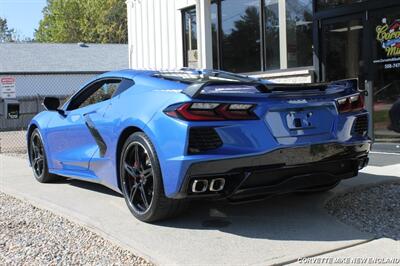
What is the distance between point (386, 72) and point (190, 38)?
19.0 feet

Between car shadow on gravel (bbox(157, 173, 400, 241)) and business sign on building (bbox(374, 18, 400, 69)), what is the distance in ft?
11.3

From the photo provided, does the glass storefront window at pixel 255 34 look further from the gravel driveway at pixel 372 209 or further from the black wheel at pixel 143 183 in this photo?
the black wheel at pixel 143 183

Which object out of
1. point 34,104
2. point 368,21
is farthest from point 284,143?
point 34,104

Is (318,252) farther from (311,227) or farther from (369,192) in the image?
(369,192)

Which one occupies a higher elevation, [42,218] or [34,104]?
[34,104]

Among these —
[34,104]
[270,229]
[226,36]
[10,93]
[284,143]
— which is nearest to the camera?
[284,143]

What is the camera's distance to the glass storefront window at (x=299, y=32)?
995 centimetres

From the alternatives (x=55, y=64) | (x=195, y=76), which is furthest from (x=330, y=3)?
(x=55, y=64)

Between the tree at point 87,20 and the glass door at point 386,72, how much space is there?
1863 inches

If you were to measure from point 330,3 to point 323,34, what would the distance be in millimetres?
547

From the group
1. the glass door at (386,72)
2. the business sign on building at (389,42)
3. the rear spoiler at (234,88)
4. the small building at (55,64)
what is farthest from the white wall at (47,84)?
the rear spoiler at (234,88)

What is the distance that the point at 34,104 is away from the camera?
25281mm

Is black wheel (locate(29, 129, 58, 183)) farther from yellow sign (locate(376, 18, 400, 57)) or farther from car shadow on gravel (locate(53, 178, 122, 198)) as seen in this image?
yellow sign (locate(376, 18, 400, 57))

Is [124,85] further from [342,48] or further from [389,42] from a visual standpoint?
[342,48]
